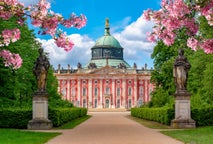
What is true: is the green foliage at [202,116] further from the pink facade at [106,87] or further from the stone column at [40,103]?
the pink facade at [106,87]

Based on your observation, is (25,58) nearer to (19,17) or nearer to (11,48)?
(11,48)

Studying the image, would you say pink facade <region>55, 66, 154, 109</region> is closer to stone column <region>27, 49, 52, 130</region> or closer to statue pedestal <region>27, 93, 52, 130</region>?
stone column <region>27, 49, 52, 130</region>

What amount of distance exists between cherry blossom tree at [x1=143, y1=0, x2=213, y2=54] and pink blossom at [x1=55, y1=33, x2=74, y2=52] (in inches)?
59.2

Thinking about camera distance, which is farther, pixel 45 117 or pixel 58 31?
pixel 45 117

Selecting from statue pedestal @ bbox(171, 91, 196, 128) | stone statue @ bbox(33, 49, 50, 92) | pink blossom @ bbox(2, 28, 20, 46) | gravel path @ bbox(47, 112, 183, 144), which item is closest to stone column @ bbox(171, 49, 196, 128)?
statue pedestal @ bbox(171, 91, 196, 128)

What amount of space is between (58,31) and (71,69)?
11483 cm

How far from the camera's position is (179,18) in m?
7.65

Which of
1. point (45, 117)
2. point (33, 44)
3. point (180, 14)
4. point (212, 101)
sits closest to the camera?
point (180, 14)

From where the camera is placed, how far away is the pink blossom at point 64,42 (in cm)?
787

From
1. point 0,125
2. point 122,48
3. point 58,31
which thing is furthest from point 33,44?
point 122,48

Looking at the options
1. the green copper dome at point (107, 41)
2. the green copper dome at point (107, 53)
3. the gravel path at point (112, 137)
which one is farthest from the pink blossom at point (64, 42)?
the green copper dome at point (107, 41)

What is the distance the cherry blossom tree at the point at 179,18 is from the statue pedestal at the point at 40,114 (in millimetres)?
13912

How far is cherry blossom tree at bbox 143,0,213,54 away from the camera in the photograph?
273 inches

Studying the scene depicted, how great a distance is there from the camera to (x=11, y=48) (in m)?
28.2
